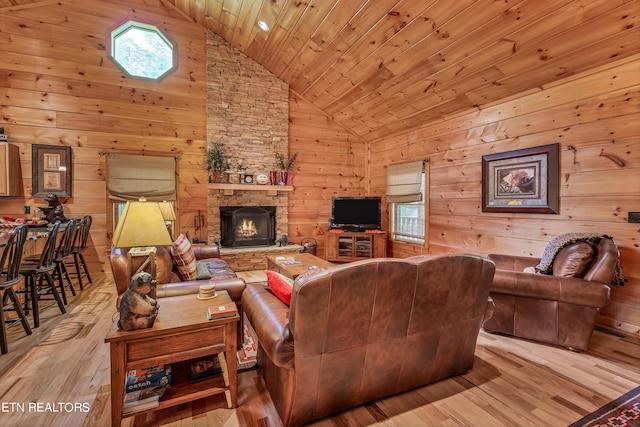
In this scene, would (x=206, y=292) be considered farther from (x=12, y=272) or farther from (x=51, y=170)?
(x=51, y=170)

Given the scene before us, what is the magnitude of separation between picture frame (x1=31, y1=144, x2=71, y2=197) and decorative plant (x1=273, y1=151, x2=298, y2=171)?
11.0 ft

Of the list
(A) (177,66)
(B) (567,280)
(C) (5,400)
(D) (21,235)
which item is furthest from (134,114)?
(B) (567,280)

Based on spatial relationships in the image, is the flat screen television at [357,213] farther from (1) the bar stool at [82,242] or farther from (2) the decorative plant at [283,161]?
(1) the bar stool at [82,242]

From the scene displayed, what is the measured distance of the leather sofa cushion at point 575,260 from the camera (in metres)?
2.59

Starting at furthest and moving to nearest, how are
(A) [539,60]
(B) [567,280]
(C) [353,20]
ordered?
(C) [353,20], (A) [539,60], (B) [567,280]

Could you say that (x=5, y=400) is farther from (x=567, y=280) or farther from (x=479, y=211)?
(x=479, y=211)

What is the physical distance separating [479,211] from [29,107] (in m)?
6.90

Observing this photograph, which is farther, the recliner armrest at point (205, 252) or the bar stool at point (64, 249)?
the recliner armrest at point (205, 252)

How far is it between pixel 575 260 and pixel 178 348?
3.22 meters

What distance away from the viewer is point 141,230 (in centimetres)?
166

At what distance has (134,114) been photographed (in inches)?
198

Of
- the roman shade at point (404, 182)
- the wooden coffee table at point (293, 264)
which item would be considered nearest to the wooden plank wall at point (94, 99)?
the wooden coffee table at point (293, 264)

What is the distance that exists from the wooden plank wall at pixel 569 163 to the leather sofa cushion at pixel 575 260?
679 mm

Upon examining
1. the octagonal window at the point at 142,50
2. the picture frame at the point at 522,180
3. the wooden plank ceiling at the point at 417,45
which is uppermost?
the octagonal window at the point at 142,50
